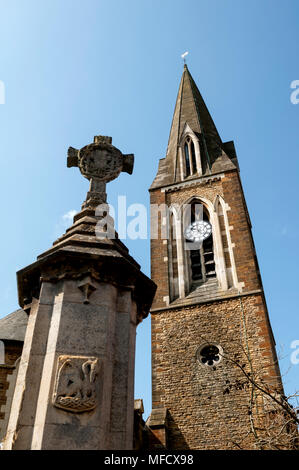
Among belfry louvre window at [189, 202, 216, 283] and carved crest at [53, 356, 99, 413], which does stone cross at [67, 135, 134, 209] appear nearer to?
carved crest at [53, 356, 99, 413]

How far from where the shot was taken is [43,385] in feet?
9.87

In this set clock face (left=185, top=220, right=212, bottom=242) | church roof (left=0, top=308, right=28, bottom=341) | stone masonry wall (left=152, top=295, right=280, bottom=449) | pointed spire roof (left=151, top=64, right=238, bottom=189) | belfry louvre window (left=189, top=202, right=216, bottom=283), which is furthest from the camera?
pointed spire roof (left=151, top=64, right=238, bottom=189)

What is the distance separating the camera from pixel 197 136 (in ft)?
85.1

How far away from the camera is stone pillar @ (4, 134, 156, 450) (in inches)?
112

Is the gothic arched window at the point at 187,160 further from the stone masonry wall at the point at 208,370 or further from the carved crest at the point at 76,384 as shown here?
the carved crest at the point at 76,384

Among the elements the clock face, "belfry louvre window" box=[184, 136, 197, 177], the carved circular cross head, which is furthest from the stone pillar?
"belfry louvre window" box=[184, 136, 197, 177]

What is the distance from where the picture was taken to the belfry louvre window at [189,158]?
23828mm

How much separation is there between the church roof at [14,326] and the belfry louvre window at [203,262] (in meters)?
7.51

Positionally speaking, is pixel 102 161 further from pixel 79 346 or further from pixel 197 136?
pixel 197 136

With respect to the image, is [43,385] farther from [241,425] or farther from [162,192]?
[162,192]

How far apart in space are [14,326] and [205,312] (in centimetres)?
683

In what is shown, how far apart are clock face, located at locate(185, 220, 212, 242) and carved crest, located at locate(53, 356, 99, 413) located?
1773 cm

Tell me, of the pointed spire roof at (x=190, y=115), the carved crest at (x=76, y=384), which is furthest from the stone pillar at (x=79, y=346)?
the pointed spire roof at (x=190, y=115)

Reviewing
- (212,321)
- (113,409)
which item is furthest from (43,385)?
(212,321)
